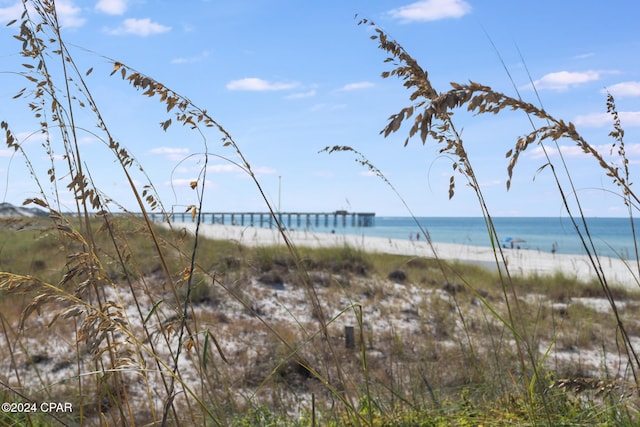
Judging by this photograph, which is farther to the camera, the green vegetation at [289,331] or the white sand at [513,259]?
the white sand at [513,259]

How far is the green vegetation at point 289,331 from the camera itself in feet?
4.97

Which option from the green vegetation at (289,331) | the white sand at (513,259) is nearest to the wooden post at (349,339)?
the green vegetation at (289,331)

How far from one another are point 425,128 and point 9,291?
3.10 ft

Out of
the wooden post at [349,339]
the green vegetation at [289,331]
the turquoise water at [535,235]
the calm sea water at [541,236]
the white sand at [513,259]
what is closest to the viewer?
the green vegetation at [289,331]

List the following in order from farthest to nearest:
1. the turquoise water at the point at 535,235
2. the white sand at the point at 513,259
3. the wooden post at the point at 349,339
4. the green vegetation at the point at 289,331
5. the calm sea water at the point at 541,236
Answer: the calm sea water at the point at 541,236 < the turquoise water at the point at 535,235 < the white sand at the point at 513,259 < the wooden post at the point at 349,339 < the green vegetation at the point at 289,331

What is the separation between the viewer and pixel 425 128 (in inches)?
45.5

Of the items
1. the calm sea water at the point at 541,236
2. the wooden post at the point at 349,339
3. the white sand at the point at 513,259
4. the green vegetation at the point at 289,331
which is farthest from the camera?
the calm sea water at the point at 541,236

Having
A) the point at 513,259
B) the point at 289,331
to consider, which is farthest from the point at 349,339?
the point at 513,259

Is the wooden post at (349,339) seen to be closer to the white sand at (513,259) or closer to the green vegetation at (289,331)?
the green vegetation at (289,331)

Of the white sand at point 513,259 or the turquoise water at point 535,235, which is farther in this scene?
the turquoise water at point 535,235

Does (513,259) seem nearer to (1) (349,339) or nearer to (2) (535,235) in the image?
(1) (349,339)

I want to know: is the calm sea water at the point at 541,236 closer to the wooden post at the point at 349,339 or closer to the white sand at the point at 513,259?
the white sand at the point at 513,259

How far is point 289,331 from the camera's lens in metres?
6.46

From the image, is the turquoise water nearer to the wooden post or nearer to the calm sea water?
the calm sea water
